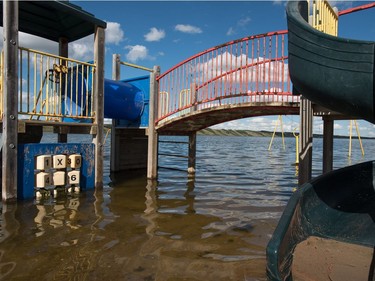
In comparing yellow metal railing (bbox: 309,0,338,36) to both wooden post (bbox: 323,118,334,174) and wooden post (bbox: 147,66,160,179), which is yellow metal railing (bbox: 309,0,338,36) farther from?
wooden post (bbox: 147,66,160,179)

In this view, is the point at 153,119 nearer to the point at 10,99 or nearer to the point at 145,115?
the point at 145,115

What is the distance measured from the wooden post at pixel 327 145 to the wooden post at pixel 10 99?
7.18 meters

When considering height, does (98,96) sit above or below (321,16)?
below

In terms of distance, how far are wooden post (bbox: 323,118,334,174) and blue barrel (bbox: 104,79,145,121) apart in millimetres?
5884

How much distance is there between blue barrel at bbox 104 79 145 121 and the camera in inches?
384

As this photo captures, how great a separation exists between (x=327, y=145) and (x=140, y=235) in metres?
5.78

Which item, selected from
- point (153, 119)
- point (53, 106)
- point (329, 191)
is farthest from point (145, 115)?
point (329, 191)

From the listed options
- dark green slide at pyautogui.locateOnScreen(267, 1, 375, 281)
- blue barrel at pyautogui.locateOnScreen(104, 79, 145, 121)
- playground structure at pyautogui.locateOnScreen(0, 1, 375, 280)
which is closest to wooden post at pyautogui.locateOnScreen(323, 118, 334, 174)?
playground structure at pyautogui.locateOnScreen(0, 1, 375, 280)

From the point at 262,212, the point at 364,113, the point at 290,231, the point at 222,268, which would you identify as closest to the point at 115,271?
the point at 222,268

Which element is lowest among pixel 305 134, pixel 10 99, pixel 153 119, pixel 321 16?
pixel 305 134

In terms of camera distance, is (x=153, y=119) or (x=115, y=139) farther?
(x=115, y=139)

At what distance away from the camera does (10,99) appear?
606cm

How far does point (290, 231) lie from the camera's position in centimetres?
298

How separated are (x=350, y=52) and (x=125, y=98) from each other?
868 cm
